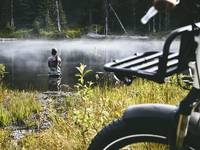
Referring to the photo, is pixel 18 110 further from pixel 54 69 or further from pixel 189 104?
pixel 54 69

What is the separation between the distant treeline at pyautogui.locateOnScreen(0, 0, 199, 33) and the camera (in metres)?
87.9

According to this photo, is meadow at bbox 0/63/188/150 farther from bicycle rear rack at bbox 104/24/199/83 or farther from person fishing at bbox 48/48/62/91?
person fishing at bbox 48/48/62/91

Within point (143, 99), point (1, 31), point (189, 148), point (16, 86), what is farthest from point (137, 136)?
point (1, 31)

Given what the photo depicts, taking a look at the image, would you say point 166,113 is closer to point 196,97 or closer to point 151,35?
point 196,97

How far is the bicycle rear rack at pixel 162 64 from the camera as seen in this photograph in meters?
2.09

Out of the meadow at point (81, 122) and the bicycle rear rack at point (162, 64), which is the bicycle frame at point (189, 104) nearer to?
the bicycle rear rack at point (162, 64)

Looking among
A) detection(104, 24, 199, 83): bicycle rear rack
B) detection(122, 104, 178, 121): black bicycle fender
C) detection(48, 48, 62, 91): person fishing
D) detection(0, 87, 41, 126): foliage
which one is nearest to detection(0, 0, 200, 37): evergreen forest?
detection(48, 48, 62, 91): person fishing

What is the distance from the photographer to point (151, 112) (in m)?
2.47

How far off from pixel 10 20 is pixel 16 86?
72.1m

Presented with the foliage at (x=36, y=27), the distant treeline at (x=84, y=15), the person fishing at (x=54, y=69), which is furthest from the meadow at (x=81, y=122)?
the distant treeline at (x=84, y=15)

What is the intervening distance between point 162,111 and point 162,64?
0.41 m

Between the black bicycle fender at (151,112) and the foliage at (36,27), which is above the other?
the black bicycle fender at (151,112)

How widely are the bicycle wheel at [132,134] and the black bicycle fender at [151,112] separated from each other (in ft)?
0.08

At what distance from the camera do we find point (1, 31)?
276ft
